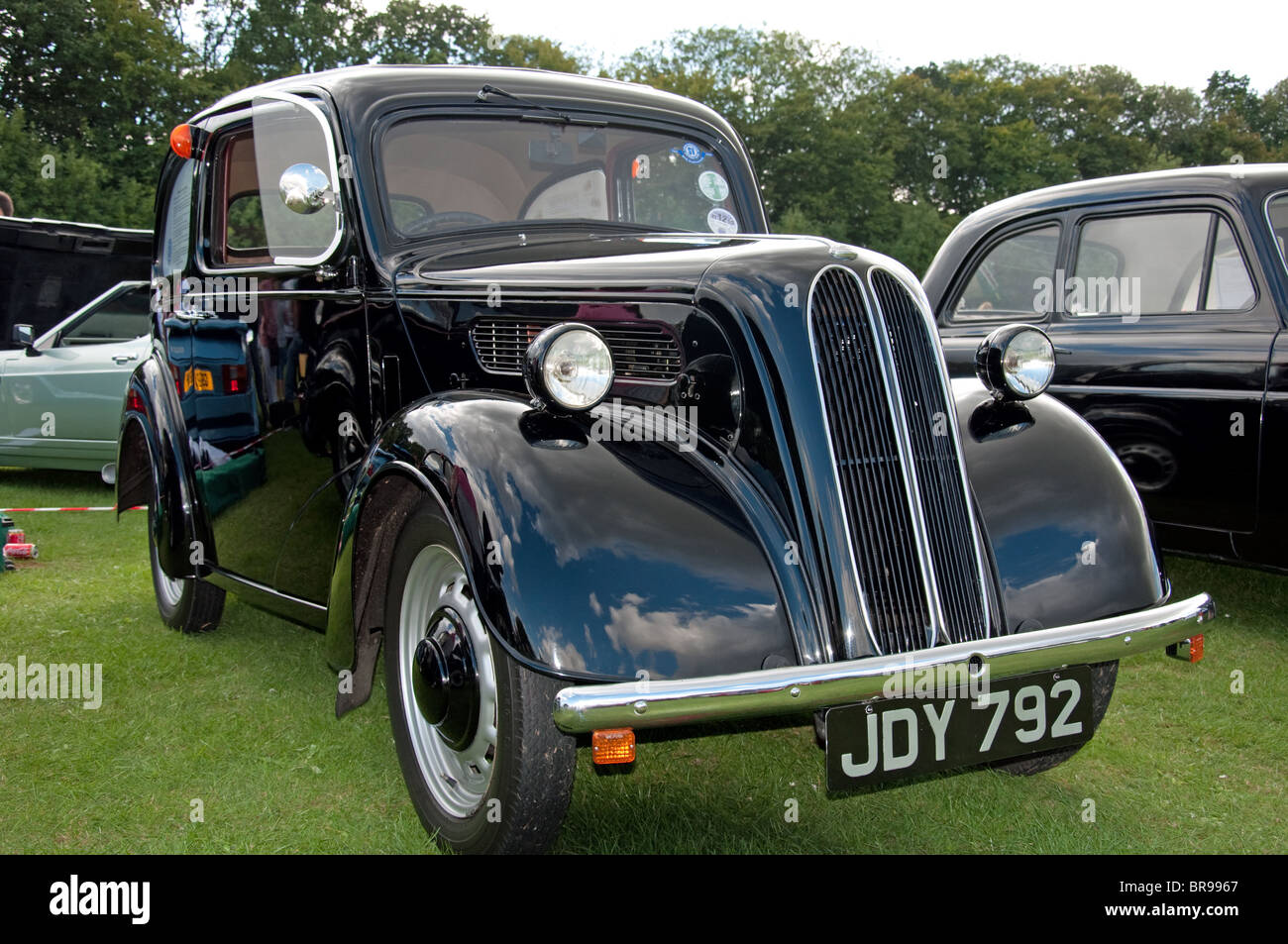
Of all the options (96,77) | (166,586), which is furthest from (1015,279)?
(96,77)

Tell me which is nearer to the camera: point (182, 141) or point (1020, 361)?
point (1020, 361)

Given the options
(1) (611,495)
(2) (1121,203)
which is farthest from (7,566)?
(2) (1121,203)

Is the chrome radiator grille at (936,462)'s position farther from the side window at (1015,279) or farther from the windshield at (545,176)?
the side window at (1015,279)

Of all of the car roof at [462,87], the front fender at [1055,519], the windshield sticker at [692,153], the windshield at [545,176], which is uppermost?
the car roof at [462,87]

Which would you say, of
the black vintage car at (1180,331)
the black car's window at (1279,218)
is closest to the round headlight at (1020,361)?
the black vintage car at (1180,331)

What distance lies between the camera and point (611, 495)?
247 centimetres

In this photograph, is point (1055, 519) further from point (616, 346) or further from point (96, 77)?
point (96, 77)

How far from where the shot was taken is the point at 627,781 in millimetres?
3326

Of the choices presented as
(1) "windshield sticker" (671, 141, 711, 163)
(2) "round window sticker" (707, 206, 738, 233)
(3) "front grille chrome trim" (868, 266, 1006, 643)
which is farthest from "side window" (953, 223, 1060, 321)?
(3) "front grille chrome trim" (868, 266, 1006, 643)

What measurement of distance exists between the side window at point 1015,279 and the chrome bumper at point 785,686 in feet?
11.2

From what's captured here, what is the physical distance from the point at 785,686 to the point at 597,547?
50 cm

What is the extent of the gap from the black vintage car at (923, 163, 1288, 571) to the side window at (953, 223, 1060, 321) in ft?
0.03

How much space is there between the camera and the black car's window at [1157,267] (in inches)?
191

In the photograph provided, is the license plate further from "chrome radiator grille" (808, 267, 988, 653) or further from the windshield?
the windshield
